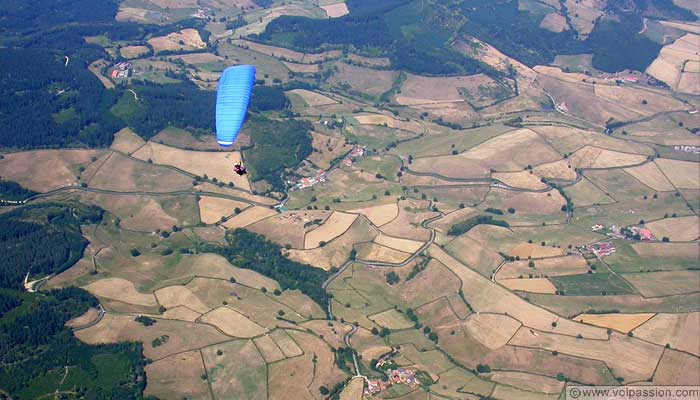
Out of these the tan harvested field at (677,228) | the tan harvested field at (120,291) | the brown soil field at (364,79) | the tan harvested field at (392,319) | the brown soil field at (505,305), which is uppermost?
the tan harvested field at (120,291)

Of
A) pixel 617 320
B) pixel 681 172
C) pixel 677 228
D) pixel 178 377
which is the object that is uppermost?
pixel 178 377

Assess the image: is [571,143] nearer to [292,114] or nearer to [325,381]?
[292,114]

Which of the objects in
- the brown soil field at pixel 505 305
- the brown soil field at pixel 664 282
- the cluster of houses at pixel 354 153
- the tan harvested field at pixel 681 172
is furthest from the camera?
the cluster of houses at pixel 354 153

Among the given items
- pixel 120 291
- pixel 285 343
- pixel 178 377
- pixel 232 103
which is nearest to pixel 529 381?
pixel 285 343

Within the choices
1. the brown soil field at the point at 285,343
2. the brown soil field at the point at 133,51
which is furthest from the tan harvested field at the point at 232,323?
the brown soil field at the point at 133,51

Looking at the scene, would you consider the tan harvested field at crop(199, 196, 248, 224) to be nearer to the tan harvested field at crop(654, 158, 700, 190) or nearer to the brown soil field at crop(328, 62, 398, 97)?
the brown soil field at crop(328, 62, 398, 97)

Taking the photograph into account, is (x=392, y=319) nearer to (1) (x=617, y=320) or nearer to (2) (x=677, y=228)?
(1) (x=617, y=320)

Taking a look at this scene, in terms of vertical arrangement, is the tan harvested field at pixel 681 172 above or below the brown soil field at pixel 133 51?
above

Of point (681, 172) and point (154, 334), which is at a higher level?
point (154, 334)

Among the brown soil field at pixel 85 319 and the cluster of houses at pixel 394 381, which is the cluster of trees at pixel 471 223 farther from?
the brown soil field at pixel 85 319
